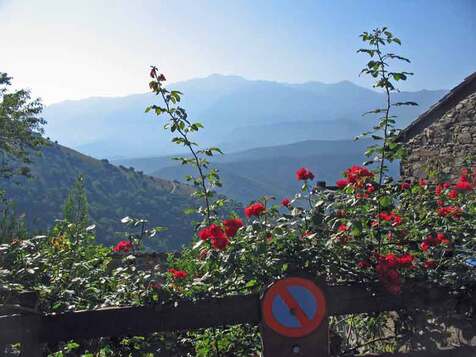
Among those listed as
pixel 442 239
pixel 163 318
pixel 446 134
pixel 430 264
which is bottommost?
pixel 163 318

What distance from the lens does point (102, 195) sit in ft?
244

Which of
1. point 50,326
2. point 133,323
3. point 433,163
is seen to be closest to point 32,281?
point 50,326

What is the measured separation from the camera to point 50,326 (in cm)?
286

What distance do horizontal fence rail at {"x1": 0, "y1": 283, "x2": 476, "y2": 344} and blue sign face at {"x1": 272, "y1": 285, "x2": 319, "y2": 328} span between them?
0.36ft

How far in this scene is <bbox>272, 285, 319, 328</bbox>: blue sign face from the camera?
9.16 feet

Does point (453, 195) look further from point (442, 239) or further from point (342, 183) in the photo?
point (442, 239)

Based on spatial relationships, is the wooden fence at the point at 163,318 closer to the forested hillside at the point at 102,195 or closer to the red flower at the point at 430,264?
the red flower at the point at 430,264

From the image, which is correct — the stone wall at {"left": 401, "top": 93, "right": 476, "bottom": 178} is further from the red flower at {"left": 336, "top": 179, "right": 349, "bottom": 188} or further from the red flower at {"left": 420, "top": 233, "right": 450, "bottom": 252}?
the red flower at {"left": 420, "top": 233, "right": 450, "bottom": 252}

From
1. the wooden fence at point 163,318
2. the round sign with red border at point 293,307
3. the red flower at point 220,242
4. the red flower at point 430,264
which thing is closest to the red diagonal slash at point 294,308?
the round sign with red border at point 293,307

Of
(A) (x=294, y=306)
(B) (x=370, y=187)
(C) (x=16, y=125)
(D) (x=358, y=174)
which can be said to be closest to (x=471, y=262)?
(B) (x=370, y=187)

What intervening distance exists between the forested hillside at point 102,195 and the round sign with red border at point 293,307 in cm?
5556

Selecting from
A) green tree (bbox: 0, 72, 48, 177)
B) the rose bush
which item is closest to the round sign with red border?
the rose bush

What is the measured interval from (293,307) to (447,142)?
37.2 ft

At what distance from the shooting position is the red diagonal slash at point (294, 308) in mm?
2791
